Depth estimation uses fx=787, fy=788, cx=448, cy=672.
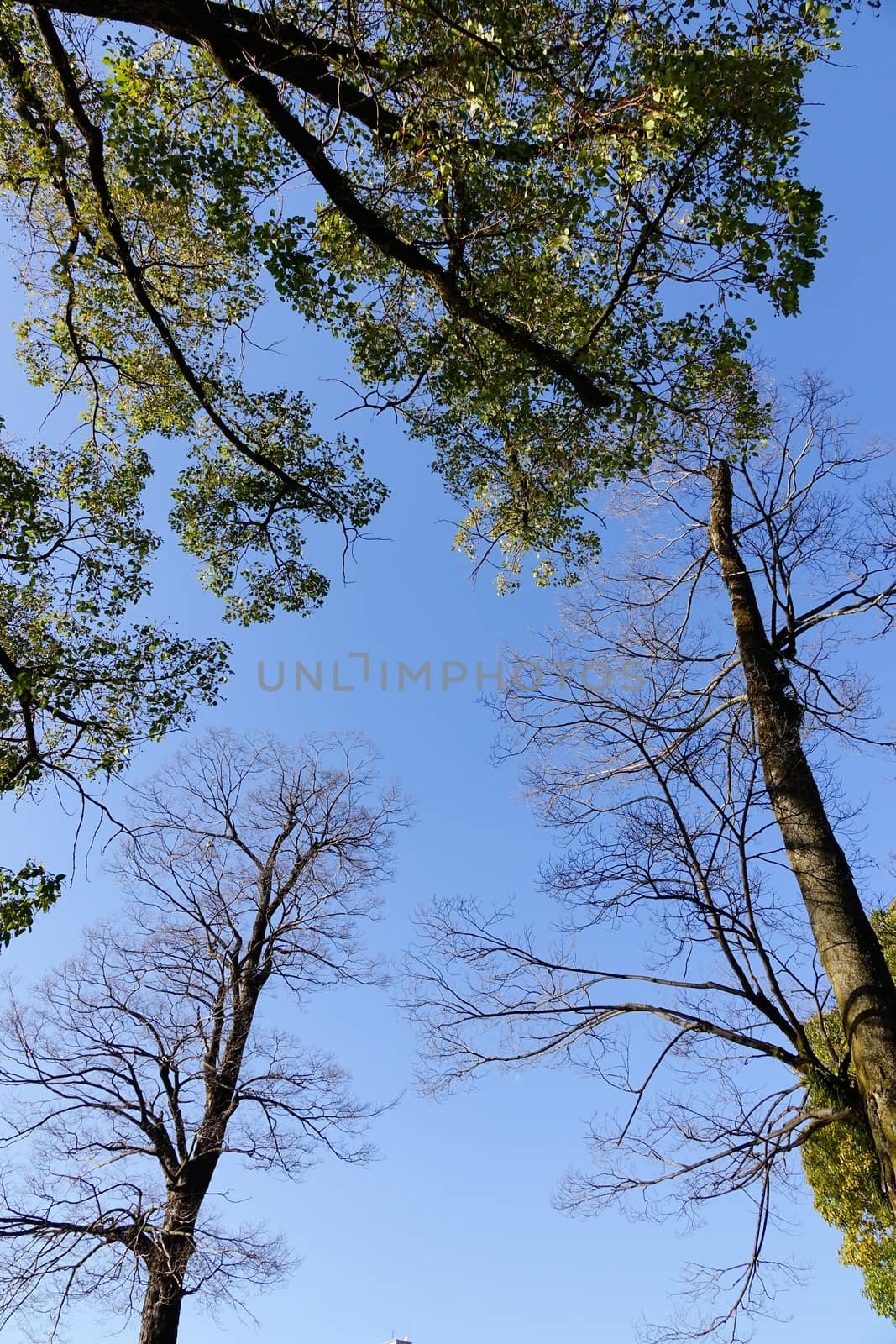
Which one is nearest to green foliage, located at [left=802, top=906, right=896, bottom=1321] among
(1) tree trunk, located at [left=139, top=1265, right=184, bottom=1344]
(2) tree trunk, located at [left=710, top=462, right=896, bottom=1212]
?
(2) tree trunk, located at [left=710, top=462, right=896, bottom=1212]

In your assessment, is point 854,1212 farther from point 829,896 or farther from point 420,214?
point 420,214

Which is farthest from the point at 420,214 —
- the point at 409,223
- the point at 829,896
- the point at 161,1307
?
the point at 161,1307

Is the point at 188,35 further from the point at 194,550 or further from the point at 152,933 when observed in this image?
the point at 152,933

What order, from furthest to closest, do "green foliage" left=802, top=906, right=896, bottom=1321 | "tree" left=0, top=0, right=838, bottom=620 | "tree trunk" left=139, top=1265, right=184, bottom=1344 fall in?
"green foliage" left=802, top=906, right=896, bottom=1321 → "tree trunk" left=139, top=1265, right=184, bottom=1344 → "tree" left=0, top=0, right=838, bottom=620

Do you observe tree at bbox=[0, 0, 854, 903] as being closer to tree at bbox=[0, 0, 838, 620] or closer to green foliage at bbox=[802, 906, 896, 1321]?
tree at bbox=[0, 0, 838, 620]

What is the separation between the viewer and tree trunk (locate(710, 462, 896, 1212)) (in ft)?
13.6

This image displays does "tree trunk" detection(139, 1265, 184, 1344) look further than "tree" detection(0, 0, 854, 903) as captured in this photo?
→ Yes

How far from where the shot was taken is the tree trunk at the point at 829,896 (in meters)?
4.14

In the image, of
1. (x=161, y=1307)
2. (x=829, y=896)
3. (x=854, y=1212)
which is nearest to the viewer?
(x=829, y=896)

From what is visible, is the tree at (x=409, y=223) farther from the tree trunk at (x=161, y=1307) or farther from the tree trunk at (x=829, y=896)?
the tree trunk at (x=161, y=1307)

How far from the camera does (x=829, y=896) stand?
475cm

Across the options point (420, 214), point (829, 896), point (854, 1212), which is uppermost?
point (420, 214)

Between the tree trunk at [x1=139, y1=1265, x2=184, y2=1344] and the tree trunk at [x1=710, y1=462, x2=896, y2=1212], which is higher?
the tree trunk at [x1=710, y1=462, x2=896, y2=1212]

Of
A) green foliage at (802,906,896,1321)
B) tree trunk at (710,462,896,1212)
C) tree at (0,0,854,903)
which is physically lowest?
green foliage at (802,906,896,1321)
